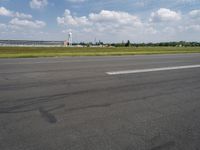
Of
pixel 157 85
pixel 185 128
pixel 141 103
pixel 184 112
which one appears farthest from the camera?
pixel 157 85

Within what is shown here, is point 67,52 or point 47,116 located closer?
point 47,116

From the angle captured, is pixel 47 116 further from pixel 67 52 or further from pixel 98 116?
pixel 67 52

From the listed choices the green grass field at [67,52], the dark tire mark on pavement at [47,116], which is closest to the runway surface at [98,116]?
the dark tire mark on pavement at [47,116]

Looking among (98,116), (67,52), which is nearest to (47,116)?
(98,116)

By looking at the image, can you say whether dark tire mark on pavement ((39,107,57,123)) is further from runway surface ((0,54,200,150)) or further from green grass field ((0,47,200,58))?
green grass field ((0,47,200,58))

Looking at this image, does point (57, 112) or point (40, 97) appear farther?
point (40, 97)

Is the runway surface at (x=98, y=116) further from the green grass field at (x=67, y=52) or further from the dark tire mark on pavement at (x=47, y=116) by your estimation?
the green grass field at (x=67, y=52)

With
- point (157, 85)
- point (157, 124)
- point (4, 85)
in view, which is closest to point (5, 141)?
point (157, 124)

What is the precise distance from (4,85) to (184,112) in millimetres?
5103

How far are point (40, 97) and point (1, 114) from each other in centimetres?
127

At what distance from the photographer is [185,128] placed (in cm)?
363

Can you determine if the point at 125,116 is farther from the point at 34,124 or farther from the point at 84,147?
the point at 34,124

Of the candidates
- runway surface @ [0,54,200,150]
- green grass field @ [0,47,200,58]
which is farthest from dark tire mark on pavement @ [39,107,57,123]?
green grass field @ [0,47,200,58]

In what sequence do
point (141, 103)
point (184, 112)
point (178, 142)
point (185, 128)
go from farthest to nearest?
1. point (141, 103)
2. point (184, 112)
3. point (185, 128)
4. point (178, 142)
